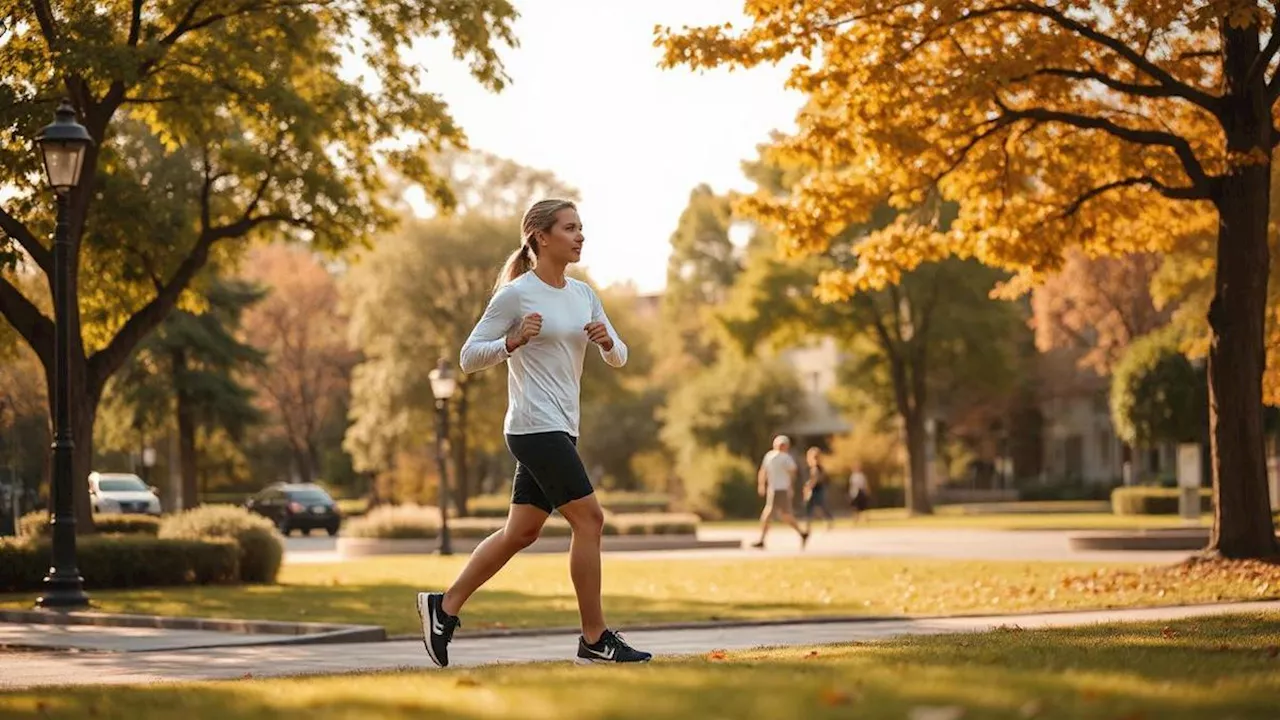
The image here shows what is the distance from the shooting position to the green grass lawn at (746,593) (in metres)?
16.4

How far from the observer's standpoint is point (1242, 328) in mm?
18234

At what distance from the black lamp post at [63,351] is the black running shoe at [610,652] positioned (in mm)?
10573

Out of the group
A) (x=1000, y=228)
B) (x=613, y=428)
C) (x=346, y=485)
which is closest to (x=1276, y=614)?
(x=1000, y=228)

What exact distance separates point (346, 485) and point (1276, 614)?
72.6 m

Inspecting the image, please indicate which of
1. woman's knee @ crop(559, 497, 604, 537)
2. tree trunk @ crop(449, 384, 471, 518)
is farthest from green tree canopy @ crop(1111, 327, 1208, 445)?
woman's knee @ crop(559, 497, 604, 537)

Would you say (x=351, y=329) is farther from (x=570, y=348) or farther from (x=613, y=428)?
(x=570, y=348)

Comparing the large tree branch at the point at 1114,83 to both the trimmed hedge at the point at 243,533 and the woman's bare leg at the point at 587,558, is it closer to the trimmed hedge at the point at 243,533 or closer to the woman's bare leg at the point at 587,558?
the woman's bare leg at the point at 587,558

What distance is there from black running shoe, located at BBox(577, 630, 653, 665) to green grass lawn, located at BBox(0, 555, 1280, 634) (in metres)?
6.80

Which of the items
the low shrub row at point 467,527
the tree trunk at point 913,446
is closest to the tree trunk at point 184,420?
the low shrub row at point 467,527

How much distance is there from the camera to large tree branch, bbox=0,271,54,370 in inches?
842

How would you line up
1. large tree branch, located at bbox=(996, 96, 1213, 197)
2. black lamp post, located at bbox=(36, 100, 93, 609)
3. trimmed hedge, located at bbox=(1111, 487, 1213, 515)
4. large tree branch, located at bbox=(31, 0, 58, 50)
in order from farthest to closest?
trimmed hedge, located at bbox=(1111, 487, 1213, 515)
large tree branch, located at bbox=(31, 0, 58, 50)
large tree branch, located at bbox=(996, 96, 1213, 197)
black lamp post, located at bbox=(36, 100, 93, 609)

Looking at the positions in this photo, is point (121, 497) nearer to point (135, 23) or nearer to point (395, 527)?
point (395, 527)

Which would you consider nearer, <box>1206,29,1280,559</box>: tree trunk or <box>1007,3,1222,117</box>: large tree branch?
<box>1007,3,1222,117</box>: large tree branch

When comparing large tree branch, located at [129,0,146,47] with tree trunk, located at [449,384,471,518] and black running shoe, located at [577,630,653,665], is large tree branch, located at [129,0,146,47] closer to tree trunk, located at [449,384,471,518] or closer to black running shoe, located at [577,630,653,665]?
black running shoe, located at [577,630,653,665]
